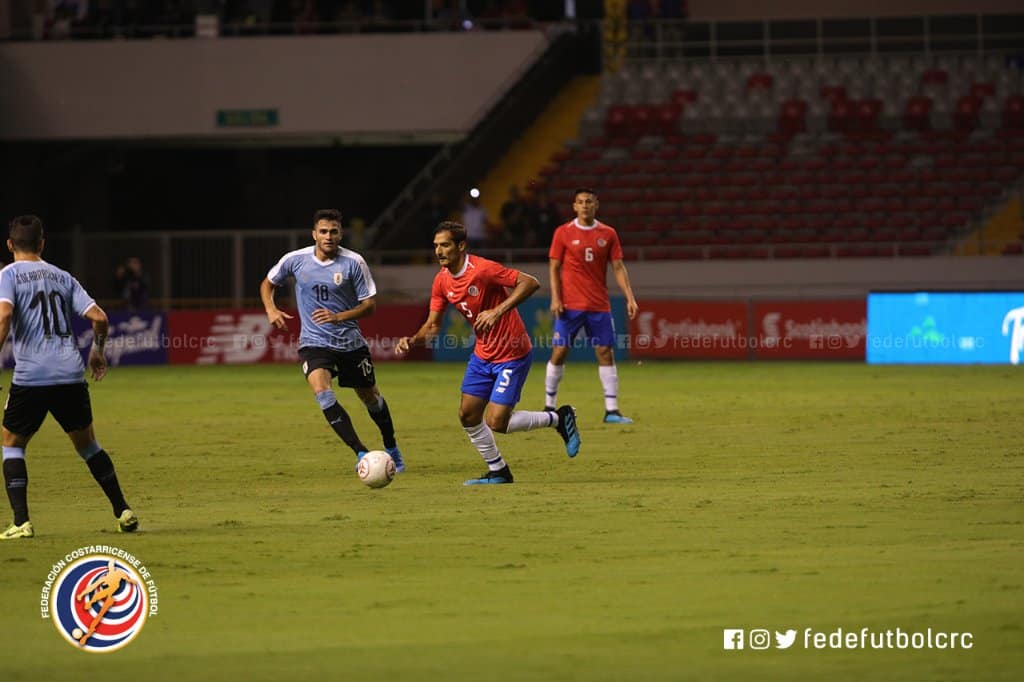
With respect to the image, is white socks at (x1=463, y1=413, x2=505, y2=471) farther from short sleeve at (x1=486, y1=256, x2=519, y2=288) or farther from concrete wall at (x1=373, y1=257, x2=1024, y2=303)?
concrete wall at (x1=373, y1=257, x2=1024, y2=303)

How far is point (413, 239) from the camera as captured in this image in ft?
Answer: 116

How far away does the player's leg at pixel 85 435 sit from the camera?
10.4 m

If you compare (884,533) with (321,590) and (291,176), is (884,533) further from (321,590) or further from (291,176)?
(291,176)

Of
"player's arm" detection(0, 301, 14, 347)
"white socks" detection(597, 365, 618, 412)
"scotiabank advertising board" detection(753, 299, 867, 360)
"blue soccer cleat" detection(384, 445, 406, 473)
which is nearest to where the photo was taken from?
"player's arm" detection(0, 301, 14, 347)

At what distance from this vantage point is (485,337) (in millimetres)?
13016

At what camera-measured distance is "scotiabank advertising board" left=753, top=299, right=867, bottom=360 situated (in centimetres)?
2978

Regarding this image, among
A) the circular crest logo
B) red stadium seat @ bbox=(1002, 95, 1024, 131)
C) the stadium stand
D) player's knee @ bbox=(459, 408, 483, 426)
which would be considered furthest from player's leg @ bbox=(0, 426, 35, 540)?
red stadium seat @ bbox=(1002, 95, 1024, 131)

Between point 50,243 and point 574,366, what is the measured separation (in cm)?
1372

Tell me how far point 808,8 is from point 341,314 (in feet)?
98.2

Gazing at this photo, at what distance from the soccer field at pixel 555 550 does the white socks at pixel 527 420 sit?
44cm

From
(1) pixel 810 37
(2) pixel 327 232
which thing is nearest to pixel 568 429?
(2) pixel 327 232

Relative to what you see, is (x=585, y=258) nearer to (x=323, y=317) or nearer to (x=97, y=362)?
(x=323, y=317)

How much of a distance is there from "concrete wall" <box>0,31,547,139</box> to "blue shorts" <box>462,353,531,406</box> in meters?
25.6

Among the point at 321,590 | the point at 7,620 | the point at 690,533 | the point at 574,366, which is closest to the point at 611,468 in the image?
the point at 690,533
